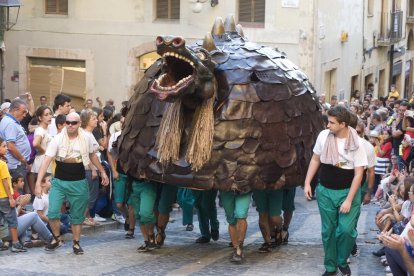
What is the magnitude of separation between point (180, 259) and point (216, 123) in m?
1.68

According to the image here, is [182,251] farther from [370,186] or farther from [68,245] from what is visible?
[370,186]

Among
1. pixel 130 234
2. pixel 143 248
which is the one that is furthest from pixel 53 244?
pixel 130 234

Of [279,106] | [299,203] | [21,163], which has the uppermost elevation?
[279,106]

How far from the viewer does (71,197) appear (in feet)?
39.3

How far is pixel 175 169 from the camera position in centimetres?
1149

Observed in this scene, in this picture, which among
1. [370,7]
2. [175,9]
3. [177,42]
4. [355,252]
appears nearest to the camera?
[177,42]

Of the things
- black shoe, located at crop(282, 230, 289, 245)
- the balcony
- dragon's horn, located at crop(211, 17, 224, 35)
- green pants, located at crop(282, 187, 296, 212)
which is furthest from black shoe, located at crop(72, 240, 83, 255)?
the balcony

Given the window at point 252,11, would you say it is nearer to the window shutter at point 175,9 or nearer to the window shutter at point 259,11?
the window shutter at point 259,11

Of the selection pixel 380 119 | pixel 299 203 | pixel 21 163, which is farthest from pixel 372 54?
pixel 21 163

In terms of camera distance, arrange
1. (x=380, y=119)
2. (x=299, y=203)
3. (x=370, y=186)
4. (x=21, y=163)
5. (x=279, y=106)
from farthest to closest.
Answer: (x=380, y=119) → (x=299, y=203) → (x=21, y=163) → (x=279, y=106) → (x=370, y=186)

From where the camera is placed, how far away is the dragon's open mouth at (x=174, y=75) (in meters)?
11.0

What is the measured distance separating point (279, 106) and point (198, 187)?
1.36m

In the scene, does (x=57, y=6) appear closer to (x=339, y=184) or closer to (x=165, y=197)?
(x=165, y=197)

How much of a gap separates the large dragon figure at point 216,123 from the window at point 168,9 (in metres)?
14.4
